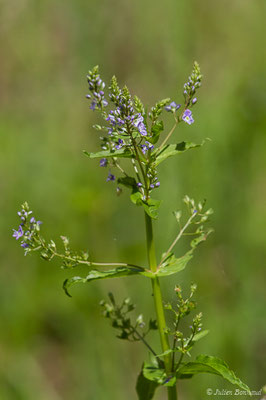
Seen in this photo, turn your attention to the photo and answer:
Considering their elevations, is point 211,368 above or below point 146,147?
Answer: below

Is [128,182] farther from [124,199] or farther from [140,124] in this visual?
[124,199]

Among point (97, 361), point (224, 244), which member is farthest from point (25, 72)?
point (97, 361)

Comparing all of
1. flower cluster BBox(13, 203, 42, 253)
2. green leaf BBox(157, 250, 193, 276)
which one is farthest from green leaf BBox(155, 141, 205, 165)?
flower cluster BBox(13, 203, 42, 253)

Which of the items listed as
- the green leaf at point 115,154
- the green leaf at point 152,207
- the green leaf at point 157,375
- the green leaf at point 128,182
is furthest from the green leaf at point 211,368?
the green leaf at point 115,154

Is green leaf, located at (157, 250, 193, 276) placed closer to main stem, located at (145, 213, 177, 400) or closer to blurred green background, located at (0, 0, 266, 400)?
main stem, located at (145, 213, 177, 400)

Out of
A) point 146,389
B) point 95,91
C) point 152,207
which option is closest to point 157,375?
point 146,389

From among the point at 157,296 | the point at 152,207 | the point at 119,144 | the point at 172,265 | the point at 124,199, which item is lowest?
the point at 157,296

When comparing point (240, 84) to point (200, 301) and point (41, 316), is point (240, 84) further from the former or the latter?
point (41, 316)
